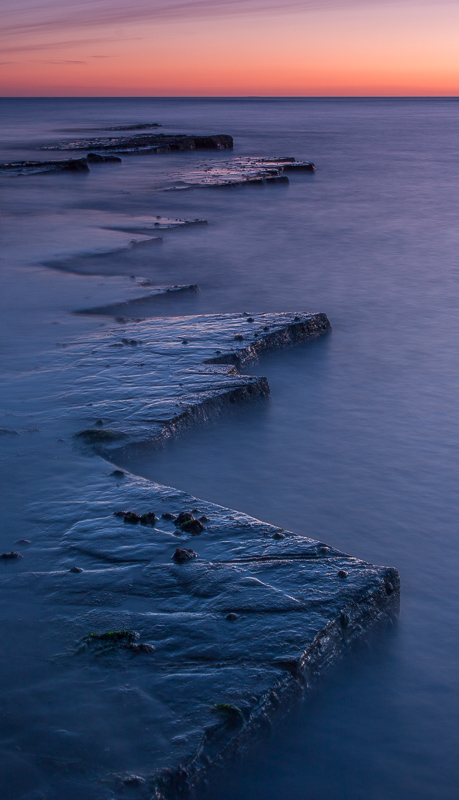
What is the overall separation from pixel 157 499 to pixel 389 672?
54.9 inches

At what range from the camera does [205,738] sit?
2203 mm

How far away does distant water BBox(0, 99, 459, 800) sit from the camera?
239 centimetres

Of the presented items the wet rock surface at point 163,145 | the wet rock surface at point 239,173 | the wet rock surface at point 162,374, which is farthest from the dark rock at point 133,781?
the wet rock surface at point 163,145

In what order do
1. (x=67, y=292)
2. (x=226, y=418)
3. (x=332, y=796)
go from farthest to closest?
Result: (x=67, y=292) → (x=226, y=418) → (x=332, y=796)

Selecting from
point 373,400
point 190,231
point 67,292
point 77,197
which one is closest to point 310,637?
point 373,400

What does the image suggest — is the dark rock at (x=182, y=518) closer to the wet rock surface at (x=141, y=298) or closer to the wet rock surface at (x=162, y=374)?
the wet rock surface at (x=162, y=374)

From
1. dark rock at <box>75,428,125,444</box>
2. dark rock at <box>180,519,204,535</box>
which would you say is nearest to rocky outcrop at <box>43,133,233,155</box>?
dark rock at <box>75,428,125,444</box>

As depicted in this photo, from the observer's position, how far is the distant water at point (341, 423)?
2.39 m

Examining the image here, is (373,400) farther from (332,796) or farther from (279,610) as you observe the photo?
(332,796)

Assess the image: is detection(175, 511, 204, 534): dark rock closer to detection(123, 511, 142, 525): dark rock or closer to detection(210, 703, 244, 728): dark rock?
detection(123, 511, 142, 525): dark rock

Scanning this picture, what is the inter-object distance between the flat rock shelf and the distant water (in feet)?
0.52

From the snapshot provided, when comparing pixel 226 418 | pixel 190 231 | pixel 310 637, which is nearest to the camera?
pixel 310 637

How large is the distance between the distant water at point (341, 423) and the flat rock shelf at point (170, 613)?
0.52ft

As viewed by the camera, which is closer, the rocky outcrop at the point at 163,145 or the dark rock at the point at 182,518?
the dark rock at the point at 182,518
